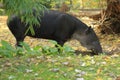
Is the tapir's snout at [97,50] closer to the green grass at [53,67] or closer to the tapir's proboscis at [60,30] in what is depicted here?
the tapir's proboscis at [60,30]

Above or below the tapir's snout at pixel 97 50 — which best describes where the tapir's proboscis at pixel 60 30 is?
above

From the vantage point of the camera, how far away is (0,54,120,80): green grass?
15.3ft

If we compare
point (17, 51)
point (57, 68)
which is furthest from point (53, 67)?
point (17, 51)

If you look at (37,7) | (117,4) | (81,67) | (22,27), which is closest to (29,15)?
(37,7)

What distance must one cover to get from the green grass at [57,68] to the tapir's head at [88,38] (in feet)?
11.4

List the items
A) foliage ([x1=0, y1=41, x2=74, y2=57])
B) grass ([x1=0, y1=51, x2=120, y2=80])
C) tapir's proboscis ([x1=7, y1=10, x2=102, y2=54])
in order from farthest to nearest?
tapir's proboscis ([x1=7, y1=10, x2=102, y2=54])
foliage ([x1=0, y1=41, x2=74, y2=57])
grass ([x1=0, y1=51, x2=120, y2=80])

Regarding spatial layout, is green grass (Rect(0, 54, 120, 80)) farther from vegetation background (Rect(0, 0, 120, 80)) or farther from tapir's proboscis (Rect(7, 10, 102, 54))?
tapir's proboscis (Rect(7, 10, 102, 54))

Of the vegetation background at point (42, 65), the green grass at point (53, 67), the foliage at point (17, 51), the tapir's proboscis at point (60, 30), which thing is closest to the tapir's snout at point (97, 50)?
the tapir's proboscis at point (60, 30)

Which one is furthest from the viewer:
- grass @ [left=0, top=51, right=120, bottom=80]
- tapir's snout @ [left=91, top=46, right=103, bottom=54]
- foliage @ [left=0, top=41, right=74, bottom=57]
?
tapir's snout @ [left=91, top=46, right=103, bottom=54]

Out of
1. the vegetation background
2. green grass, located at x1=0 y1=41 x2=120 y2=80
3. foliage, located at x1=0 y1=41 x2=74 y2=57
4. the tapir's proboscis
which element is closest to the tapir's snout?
the tapir's proboscis

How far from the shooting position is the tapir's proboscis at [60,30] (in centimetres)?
938

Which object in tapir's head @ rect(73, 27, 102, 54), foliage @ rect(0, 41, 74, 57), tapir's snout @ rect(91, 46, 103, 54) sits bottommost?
tapir's snout @ rect(91, 46, 103, 54)

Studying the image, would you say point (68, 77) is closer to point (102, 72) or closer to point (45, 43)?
point (102, 72)

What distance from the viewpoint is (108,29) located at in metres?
11.7
